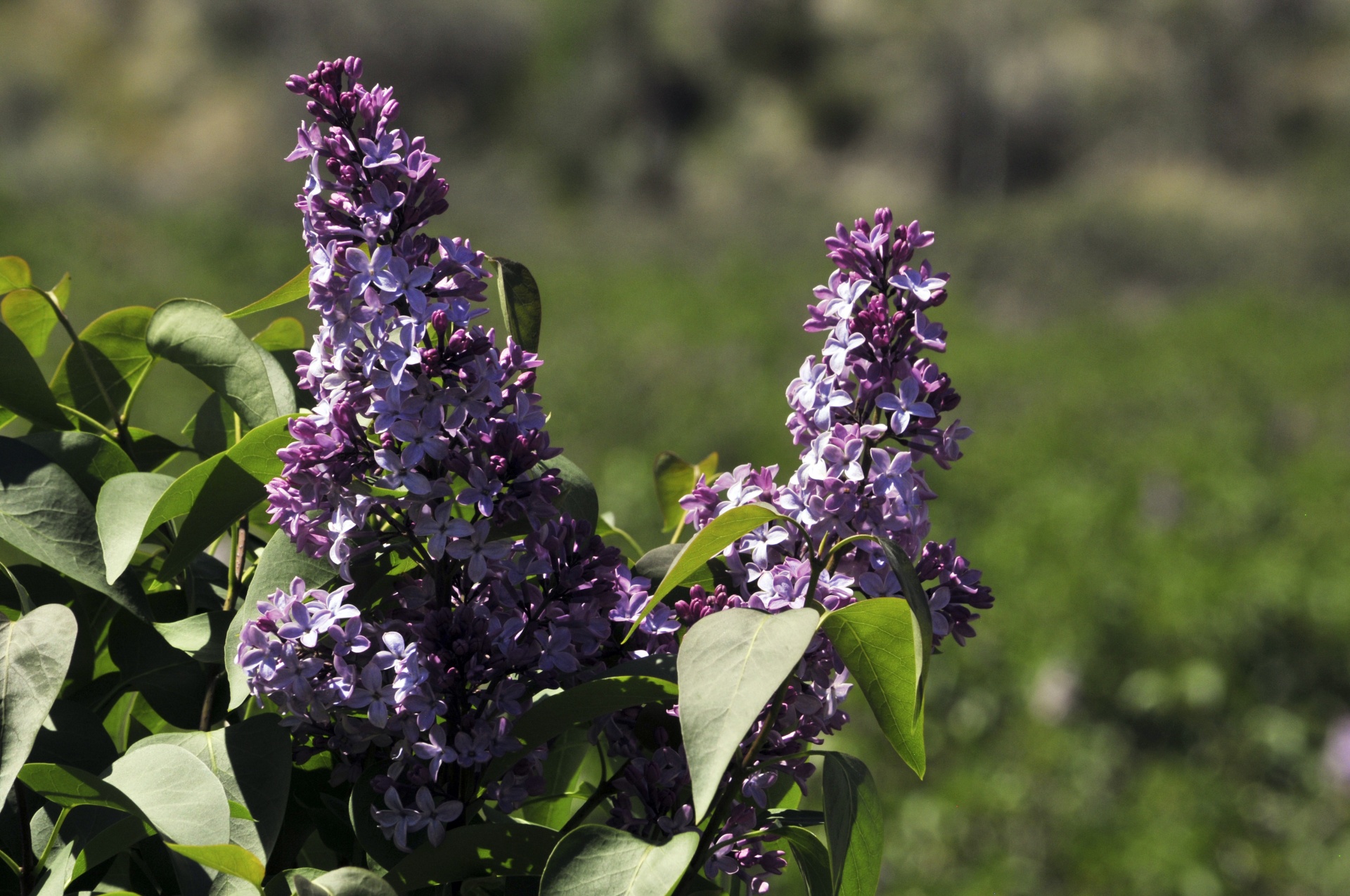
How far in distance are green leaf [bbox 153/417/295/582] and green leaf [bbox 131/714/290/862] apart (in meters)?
0.07

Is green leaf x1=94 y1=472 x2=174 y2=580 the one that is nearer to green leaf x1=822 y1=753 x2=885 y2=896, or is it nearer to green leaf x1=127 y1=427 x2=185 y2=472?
green leaf x1=127 y1=427 x2=185 y2=472

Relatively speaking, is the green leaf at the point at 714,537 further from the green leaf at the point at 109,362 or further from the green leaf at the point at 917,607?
the green leaf at the point at 109,362

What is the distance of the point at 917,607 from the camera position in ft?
1.30

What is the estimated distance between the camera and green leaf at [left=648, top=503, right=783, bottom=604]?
0.42 meters

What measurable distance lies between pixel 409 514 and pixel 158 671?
0.54 ft

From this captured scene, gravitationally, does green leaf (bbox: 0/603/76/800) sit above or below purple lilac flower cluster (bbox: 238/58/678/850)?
below

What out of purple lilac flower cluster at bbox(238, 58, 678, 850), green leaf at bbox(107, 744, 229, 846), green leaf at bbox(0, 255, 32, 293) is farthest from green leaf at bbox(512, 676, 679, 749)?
green leaf at bbox(0, 255, 32, 293)

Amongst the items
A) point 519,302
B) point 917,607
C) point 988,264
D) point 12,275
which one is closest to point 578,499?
point 519,302

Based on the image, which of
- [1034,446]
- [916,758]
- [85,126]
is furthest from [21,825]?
[85,126]

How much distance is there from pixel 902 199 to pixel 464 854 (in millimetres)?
17768

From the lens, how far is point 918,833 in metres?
2.51

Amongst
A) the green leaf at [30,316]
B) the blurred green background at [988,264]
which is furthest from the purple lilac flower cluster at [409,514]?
the blurred green background at [988,264]

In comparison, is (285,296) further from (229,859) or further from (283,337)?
(229,859)

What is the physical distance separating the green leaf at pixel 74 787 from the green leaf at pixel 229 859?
29mm
